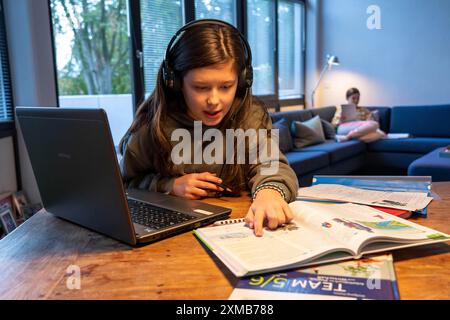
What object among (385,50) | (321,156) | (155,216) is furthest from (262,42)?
(155,216)

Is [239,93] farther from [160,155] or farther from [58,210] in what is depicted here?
[58,210]

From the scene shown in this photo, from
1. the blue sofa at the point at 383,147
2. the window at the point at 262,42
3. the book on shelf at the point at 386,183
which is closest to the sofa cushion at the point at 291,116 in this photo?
the blue sofa at the point at 383,147

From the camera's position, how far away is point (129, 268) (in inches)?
25.8

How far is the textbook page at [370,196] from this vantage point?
95cm

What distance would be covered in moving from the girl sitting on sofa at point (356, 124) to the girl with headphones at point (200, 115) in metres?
3.47

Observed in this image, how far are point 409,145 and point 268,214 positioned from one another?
4.09 meters

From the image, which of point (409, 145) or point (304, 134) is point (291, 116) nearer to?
point (304, 134)

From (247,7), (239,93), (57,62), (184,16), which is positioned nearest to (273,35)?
(247,7)

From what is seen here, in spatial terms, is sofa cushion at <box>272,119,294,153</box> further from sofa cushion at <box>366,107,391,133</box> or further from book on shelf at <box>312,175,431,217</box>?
book on shelf at <box>312,175,431,217</box>

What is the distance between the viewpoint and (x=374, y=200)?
3.25 ft

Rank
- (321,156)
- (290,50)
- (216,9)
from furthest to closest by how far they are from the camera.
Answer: (290,50)
(216,9)
(321,156)

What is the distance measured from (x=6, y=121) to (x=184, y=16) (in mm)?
1910

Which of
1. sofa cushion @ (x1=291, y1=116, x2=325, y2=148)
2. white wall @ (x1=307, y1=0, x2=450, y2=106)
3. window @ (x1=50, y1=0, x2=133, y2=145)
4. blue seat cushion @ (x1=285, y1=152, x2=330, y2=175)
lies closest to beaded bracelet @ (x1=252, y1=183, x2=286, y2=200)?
blue seat cushion @ (x1=285, y1=152, x2=330, y2=175)

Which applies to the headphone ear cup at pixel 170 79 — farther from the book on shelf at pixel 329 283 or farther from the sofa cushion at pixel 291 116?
the sofa cushion at pixel 291 116
